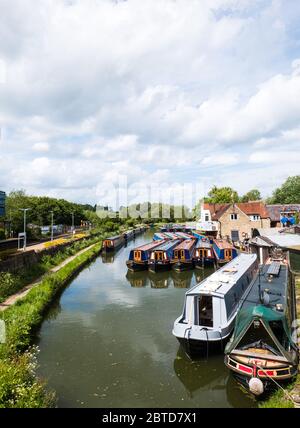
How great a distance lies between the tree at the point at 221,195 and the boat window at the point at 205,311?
63.4 meters

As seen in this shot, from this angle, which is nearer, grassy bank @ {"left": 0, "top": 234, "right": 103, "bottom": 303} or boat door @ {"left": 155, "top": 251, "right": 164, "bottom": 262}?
grassy bank @ {"left": 0, "top": 234, "right": 103, "bottom": 303}

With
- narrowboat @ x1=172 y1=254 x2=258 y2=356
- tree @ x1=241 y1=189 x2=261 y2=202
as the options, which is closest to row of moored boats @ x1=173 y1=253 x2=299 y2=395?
narrowboat @ x1=172 y1=254 x2=258 y2=356

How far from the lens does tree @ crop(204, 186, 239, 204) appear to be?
7744 cm

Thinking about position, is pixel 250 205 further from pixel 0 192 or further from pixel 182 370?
pixel 182 370

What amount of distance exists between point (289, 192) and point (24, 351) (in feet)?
246

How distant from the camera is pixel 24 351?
12.6 m

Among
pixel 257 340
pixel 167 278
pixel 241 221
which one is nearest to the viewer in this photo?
pixel 257 340

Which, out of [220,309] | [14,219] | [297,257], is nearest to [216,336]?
[220,309]

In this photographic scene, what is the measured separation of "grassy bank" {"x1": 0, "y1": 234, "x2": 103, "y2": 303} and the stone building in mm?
19847

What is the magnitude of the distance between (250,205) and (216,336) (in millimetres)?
34512

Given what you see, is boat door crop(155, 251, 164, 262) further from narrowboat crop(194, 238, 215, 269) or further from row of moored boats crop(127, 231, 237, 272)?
narrowboat crop(194, 238, 215, 269)

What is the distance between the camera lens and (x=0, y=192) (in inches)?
1072

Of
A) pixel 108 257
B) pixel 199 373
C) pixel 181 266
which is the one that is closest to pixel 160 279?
pixel 181 266

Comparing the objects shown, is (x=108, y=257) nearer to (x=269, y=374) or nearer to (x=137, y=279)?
(x=137, y=279)
